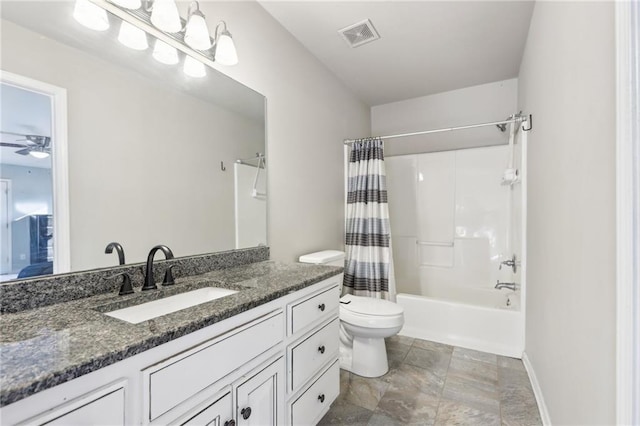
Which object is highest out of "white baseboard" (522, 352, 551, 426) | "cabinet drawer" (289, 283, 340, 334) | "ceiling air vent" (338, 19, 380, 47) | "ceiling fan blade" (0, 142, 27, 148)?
"ceiling air vent" (338, 19, 380, 47)

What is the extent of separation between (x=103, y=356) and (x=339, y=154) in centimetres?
250

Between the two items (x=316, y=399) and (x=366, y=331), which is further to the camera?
(x=366, y=331)

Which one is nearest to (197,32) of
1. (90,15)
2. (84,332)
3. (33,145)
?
(90,15)

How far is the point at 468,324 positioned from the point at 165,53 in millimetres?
2741

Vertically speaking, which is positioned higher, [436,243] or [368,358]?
[436,243]

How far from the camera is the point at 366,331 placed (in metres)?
1.90

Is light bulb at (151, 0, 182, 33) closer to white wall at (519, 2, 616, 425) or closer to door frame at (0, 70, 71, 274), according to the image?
door frame at (0, 70, 71, 274)

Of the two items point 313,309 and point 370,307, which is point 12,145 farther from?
point 370,307

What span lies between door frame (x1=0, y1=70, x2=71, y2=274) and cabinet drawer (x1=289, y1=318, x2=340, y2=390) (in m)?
0.91

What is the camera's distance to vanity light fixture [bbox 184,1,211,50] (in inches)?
54.2

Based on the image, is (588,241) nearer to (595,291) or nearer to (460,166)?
(595,291)

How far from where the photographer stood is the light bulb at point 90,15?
1095 millimetres

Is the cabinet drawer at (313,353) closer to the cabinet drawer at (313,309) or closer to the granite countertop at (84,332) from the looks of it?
the cabinet drawer at (313,309)

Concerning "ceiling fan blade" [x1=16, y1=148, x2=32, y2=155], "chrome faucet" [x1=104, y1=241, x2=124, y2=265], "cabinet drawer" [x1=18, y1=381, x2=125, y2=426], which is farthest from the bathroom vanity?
"ceiling fan blade" [x1=16, y1=148, x2=32, y2=155]
